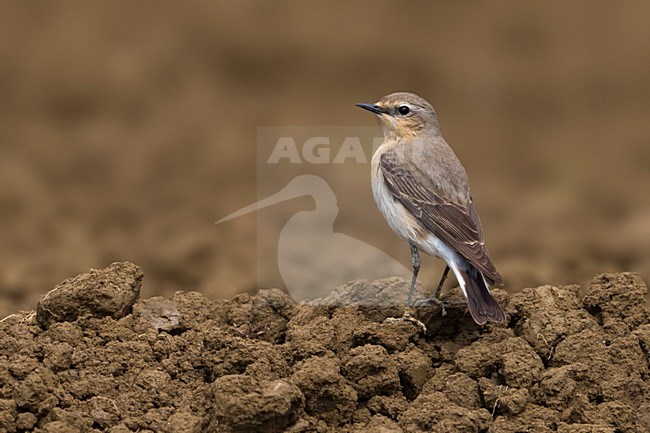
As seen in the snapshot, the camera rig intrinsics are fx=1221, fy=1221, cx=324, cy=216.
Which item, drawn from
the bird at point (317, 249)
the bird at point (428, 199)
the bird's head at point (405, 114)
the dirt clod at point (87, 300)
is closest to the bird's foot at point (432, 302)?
the bird at point (428, 199)

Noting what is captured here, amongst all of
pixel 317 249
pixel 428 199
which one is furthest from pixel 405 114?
pixel 317 249

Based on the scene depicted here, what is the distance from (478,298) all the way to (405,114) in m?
2.02

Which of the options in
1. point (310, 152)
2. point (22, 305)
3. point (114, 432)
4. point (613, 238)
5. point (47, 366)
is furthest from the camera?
point (310, 152)

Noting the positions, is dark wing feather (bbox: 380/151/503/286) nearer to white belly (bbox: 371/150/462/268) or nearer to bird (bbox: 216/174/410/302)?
white belly (bbox: 371/150/462/268)

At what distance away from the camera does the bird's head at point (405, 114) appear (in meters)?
10.1

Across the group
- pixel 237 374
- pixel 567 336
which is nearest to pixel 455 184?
pixel 567 336

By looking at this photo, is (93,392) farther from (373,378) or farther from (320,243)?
(320,243)

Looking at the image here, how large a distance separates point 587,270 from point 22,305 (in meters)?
5.76

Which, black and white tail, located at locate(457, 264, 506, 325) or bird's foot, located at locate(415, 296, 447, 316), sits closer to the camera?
black and white tail, located at locate(457, 264, 506, 325)

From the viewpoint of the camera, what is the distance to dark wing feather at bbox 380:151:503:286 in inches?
356

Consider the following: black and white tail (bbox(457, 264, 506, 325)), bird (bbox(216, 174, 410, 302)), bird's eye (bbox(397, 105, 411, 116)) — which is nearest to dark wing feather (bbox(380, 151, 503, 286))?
black and white tail (bbox(457, 264, 506, 325))

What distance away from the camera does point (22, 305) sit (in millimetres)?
11789

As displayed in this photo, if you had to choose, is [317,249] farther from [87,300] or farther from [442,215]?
[87,300]

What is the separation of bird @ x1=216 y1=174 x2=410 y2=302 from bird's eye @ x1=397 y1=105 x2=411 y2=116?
6.20 ft
